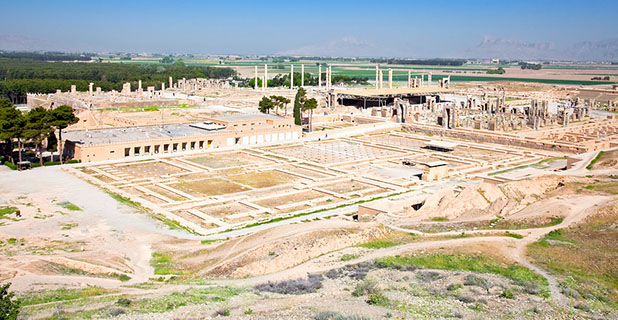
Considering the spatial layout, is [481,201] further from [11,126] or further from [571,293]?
[11,126]

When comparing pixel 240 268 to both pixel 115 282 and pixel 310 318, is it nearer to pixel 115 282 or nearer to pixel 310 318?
pixel 115 282

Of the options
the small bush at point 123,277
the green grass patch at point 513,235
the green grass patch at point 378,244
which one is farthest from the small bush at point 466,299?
the small bush at point 123,277

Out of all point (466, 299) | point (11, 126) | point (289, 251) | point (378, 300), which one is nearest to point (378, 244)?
point (289, 251)

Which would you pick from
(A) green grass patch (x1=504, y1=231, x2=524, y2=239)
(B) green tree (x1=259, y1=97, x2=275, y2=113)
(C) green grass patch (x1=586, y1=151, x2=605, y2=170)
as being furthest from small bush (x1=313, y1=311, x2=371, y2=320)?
(B) green tree (x1=259, y1=97, x2=275, y2=113)

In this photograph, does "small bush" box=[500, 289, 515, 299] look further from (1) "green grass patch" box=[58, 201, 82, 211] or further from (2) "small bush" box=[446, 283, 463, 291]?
(1) "green grass patch" box=[58, 201, 82, 211]

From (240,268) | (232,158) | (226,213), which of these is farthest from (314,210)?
(232,158)

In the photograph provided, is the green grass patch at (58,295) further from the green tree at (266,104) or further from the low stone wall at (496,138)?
the green tree at (266,104)
